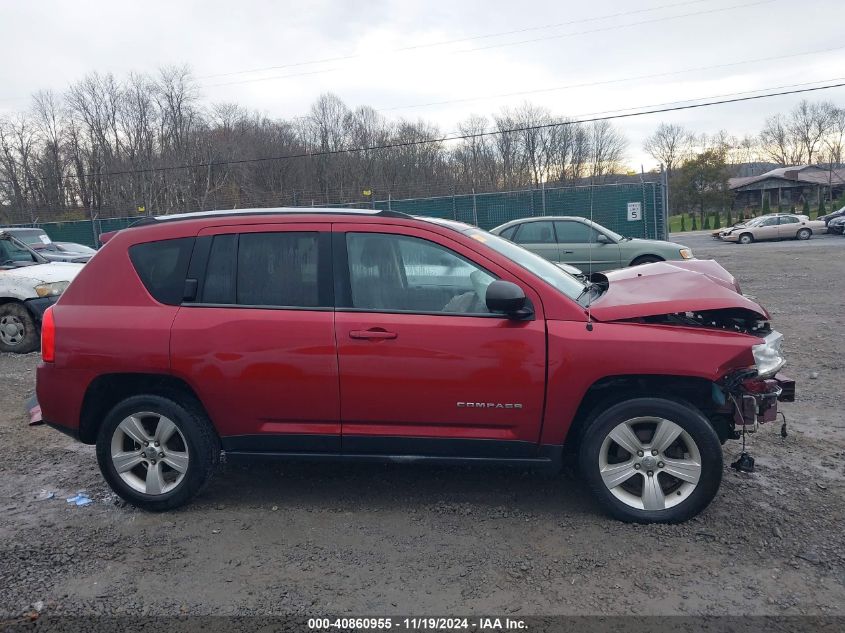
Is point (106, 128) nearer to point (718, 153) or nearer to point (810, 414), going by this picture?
point (718, 153)

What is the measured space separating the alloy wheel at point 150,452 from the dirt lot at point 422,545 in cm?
22

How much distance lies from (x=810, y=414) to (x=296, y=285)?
173 inches

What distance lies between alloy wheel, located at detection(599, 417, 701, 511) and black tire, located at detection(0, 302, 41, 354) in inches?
354

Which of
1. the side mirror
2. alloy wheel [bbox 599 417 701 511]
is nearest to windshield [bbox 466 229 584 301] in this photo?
the side mirror

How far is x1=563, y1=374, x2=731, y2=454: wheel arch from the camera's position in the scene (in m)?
3.62

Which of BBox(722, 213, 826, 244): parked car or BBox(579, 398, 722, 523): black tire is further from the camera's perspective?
BBox(722, 213, 826, 244): parked car

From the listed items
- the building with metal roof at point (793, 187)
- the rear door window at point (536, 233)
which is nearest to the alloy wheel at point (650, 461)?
the rear door window at point (536, 233)

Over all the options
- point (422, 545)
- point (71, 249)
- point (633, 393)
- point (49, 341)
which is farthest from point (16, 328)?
point (71, 249)

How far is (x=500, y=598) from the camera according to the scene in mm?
2992

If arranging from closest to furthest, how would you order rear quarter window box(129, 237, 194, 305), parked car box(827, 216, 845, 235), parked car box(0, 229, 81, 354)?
rear quarter window box(129, 237, 194, 305) → parked car box(0, 229, 81, 354) → parked car box(827, 216, 845, 235)

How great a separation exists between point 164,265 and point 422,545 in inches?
93.0

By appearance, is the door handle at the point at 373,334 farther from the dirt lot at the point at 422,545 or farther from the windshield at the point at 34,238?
the windshield at the point at 34,238

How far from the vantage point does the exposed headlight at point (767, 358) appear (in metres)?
3.57

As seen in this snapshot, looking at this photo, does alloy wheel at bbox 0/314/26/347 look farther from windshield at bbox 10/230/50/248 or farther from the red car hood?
windshield at bbox 10/230/50/248
